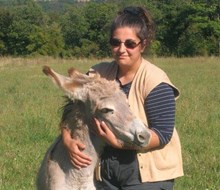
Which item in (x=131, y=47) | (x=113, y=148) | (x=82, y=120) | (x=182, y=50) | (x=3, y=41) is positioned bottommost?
(x=3, y=41)

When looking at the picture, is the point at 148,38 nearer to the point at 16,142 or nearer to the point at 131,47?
the point at 131,47

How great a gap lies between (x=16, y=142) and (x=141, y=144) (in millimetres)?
5257

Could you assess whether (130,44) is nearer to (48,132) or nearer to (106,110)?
(106,110)

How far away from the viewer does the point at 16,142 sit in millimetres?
8102

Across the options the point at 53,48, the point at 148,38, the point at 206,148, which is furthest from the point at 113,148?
the point at 53,48

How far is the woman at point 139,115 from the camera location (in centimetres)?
345

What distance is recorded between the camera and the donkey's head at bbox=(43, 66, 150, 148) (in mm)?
3123

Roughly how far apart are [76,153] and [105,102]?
0.44 m

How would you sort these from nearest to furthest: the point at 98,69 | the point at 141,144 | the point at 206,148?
the point at 141,144, the point at 98,69, the point at 206,148

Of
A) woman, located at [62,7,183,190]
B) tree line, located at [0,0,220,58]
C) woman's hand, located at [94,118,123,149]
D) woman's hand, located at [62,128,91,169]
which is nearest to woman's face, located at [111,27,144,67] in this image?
woman, located at [62,7,183,190]

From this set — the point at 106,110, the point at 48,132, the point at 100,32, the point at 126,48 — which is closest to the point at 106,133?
the point at 106,110

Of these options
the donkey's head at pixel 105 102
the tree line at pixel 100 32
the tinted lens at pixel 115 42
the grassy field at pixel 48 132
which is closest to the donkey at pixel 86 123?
the donkey's head at pixel 105 102

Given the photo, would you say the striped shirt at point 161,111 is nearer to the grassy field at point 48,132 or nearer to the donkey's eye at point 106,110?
the donkey's eye at point 106,110

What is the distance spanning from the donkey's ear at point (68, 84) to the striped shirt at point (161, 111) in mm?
462
